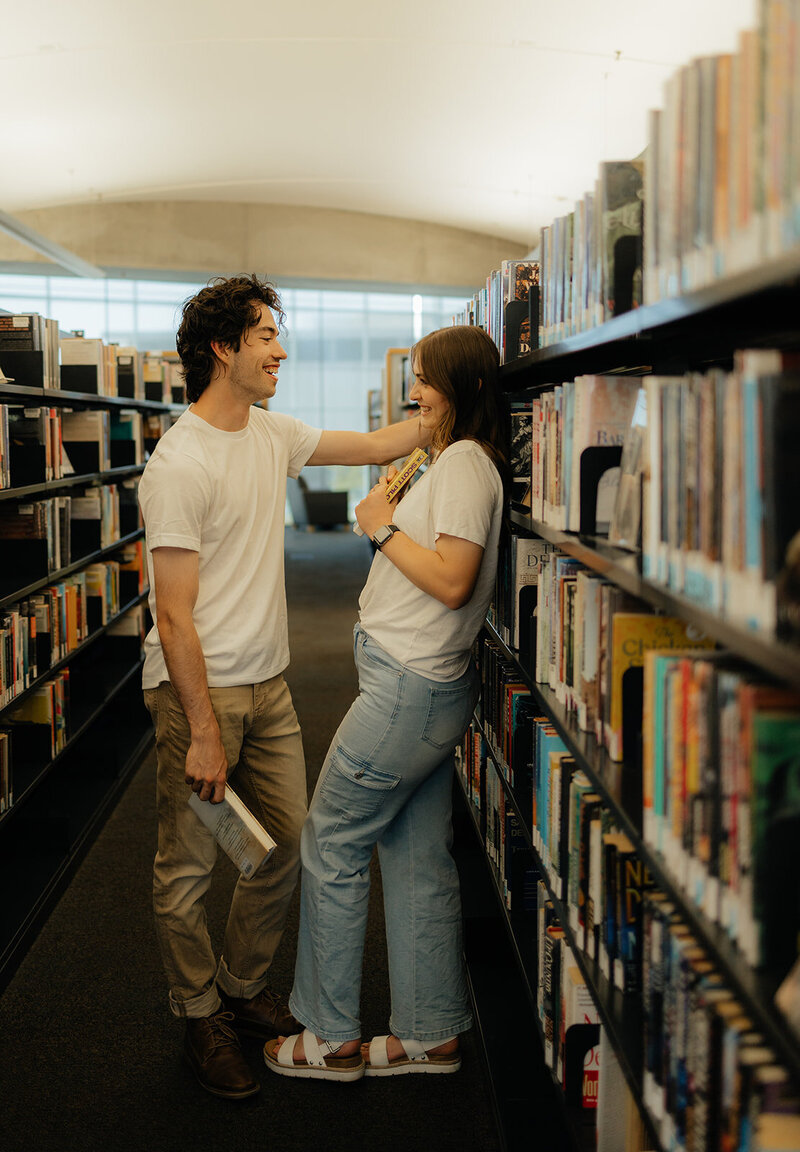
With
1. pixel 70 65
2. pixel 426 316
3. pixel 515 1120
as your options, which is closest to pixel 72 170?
pixel 70 65

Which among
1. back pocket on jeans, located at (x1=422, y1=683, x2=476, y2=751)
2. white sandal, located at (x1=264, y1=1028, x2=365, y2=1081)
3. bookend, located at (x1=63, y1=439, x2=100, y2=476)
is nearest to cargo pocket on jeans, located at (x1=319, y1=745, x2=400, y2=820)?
back pocket on jeans, located at (x1=422, y1=683, x2=476, y2=751)

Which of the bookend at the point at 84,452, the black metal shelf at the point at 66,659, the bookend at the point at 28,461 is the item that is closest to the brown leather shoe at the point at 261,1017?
the black metal shelf at the point at 66,659

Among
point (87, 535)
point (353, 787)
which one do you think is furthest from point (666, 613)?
point (87, 535)

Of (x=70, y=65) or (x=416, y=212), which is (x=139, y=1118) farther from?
(x=416, y=212)

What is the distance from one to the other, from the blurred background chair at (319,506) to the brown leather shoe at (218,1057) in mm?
12467

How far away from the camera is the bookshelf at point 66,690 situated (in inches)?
119

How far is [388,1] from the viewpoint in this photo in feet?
24.6

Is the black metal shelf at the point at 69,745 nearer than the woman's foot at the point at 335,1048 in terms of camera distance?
No

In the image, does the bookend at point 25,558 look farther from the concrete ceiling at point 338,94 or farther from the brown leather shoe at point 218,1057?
the concrete ceiling at point 338,94

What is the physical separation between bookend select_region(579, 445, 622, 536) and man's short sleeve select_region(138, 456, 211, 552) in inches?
34.4

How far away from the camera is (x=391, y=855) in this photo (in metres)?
2.22

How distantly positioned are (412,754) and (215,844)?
1.98ft

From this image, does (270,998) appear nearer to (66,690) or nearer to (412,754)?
(412,754)

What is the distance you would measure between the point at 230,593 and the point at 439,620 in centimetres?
53
